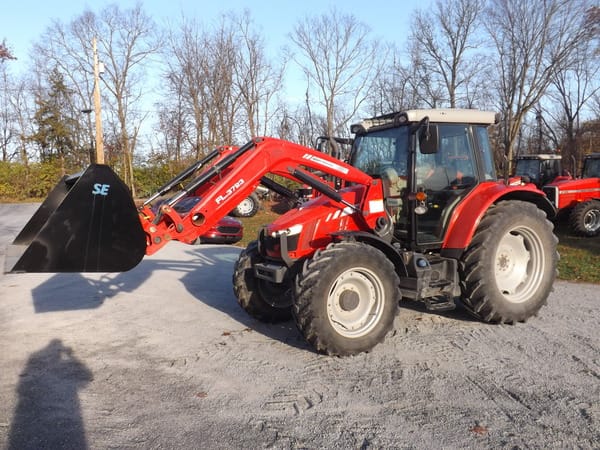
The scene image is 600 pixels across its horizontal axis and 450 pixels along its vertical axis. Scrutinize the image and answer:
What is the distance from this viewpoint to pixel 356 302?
14.5 feet

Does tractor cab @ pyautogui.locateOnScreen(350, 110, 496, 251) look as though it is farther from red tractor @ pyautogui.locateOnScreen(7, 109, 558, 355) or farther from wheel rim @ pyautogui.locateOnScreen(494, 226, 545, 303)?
wheel rim @ pyautogui.locateOnScreen(494, 226, 545, 303)

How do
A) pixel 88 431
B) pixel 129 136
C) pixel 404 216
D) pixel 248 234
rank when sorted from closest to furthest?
pixel 88 431, pixel 404 216, pixel 248 234, pixel 129 136

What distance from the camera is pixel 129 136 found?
29828 mm

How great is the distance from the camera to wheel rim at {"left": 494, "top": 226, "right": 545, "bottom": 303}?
17.6ft

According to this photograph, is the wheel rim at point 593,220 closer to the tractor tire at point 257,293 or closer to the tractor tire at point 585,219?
the tractor tire at point 585,219

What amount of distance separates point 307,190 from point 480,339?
3.15 meters

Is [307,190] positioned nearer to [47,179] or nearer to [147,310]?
[147,310]

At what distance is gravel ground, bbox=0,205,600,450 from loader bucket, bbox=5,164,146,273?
1.00m

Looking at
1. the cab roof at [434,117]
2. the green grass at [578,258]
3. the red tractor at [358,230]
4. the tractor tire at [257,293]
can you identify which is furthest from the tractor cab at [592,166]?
the tractor tire at [257,293]

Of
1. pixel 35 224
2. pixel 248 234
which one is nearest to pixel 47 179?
pixel 248 234

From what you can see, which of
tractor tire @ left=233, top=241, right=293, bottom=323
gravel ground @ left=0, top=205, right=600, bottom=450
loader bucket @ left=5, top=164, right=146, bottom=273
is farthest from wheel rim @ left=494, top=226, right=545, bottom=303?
loader bucket @ left=5, top=164, right=146, bottom=273

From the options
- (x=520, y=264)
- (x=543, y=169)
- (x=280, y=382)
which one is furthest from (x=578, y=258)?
(x=280, y=382)

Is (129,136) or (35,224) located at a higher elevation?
(129,136)

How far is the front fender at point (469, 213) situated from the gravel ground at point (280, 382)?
903 millimetres
